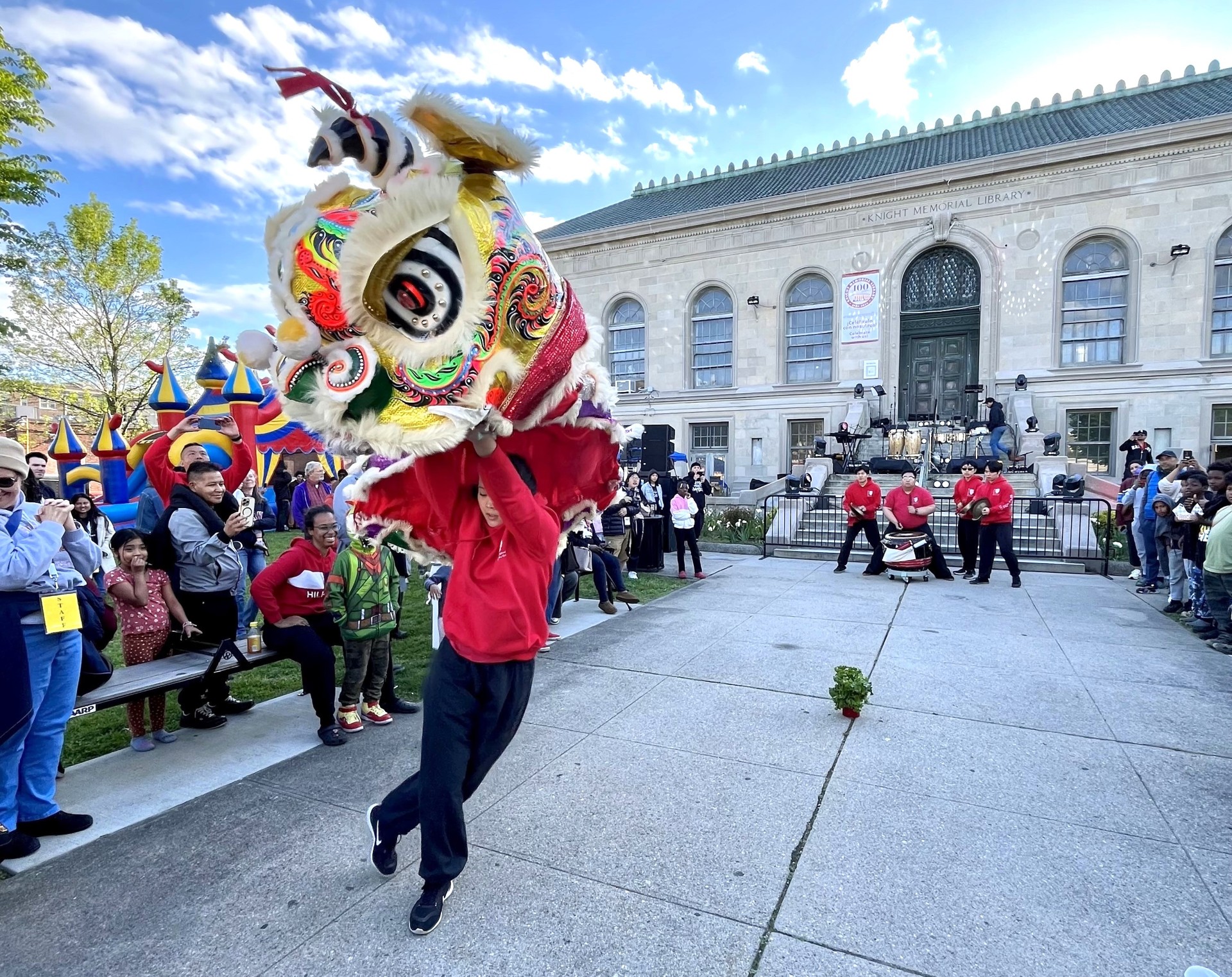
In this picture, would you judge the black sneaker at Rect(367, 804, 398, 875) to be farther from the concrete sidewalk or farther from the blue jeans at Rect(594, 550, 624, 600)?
the blue jeans at Rect(594, 550, 624, 600)

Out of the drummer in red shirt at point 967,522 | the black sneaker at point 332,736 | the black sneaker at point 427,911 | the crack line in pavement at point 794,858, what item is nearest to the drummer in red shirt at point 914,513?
the drummer in red shirt at point 967,522

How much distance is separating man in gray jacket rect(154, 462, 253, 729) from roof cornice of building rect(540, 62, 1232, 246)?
23082mm

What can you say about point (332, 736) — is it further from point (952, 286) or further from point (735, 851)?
point (952, 286)

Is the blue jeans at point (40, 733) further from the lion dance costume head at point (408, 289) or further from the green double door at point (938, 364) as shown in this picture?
the green double door at point (938, 364)

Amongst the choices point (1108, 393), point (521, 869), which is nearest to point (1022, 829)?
point (521, 869)

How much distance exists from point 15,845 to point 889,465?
17207mm

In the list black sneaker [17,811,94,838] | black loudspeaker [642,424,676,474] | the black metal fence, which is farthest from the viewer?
black loudspeaker [642,424,676,474]

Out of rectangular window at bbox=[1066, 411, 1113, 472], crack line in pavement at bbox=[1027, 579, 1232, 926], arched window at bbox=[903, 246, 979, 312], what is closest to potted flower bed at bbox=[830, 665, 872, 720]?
crack line in pavement at bbox=[1027, 579, 1232, 926]

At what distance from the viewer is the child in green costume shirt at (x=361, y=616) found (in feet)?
13.8

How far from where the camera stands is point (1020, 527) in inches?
496

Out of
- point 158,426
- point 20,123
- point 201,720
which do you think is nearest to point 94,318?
point 20,123

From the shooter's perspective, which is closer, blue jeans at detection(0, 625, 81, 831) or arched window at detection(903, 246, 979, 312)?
blue jeans at detection(0, 625, 81, 831)

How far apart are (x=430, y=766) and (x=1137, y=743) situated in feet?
14.6

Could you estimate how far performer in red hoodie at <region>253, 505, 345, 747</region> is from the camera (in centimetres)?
419
